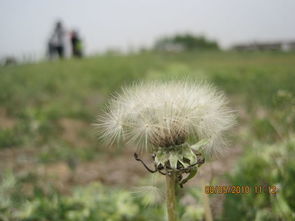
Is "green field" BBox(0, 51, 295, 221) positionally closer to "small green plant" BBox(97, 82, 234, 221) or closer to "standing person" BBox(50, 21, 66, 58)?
"small green plant" BBox(97, 82, 234, 221)

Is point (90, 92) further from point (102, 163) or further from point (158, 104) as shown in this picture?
point (158, 104)

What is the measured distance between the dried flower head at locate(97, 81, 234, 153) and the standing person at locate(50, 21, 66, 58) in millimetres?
15511

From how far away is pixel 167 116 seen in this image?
3.59 feet

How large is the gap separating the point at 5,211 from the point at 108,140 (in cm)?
130

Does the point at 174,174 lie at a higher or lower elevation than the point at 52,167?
higher

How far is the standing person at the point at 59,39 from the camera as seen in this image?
1633cm

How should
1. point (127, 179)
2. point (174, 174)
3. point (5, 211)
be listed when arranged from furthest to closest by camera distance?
point (127, 179) < point (5, 211) < point (174, 174)

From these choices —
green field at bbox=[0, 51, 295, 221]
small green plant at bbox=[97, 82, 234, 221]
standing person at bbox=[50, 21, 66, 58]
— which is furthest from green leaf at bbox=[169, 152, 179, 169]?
standing person at bbox=[50, 21, 66, 58]

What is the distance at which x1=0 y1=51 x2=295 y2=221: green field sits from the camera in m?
1.99

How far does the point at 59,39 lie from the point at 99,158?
1273 centimetres

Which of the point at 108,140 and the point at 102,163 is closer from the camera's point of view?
the point at 108,140

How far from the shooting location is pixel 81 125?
19.8ft

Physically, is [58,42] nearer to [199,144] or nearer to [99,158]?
[99,158]

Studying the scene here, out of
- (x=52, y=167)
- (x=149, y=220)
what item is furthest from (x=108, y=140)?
(x=52, y=167)
